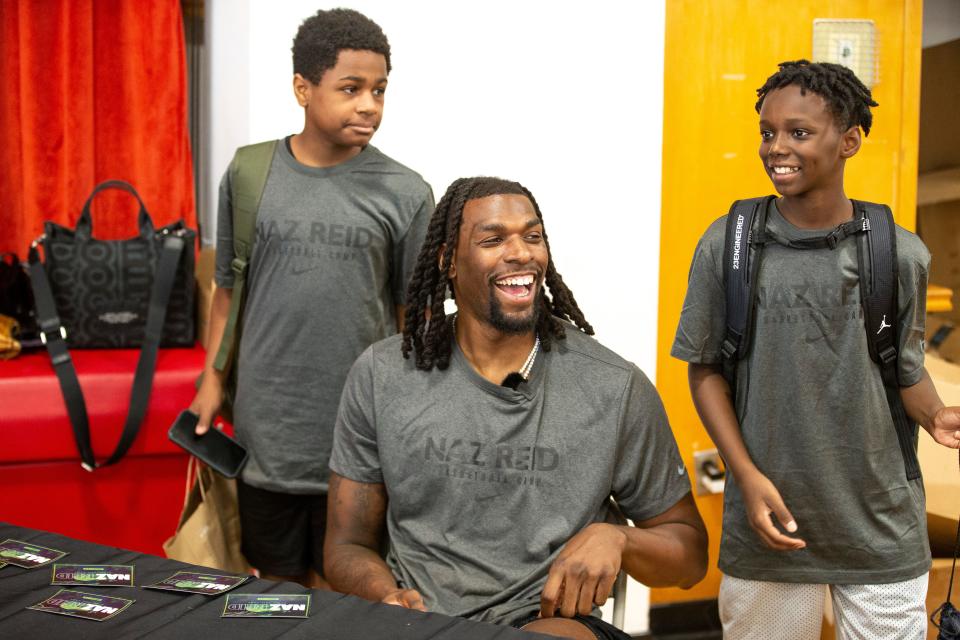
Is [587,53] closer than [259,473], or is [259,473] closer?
[259,473]

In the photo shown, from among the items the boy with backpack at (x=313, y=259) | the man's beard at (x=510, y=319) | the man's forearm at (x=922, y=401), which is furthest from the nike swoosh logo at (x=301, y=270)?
the man's forearm at (x=922, y=401)

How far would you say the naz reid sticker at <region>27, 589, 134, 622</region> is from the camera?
1.57m

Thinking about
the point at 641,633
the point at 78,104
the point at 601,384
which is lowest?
the point at 641,633

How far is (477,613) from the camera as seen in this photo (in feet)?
6.49

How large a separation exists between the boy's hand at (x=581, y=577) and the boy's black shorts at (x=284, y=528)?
1.04m

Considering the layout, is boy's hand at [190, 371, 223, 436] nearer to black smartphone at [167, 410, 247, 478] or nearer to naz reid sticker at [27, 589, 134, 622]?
black smartphone at [167, 410, 247, 478]

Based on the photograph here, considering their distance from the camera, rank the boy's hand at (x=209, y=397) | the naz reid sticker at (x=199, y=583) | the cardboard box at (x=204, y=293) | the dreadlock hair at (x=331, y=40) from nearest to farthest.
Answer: the naz reid sticker at (x=199, y=583)
the dreadlock hair at (x=331, y=40)
the boy's hand at (x=209, y=397)
the cardboard box at (x=204, y=293)

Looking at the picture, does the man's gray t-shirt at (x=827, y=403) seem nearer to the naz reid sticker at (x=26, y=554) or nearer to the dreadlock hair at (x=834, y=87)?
the dreadlock hair at (x=834, y=87)

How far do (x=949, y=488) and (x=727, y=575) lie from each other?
1141mm

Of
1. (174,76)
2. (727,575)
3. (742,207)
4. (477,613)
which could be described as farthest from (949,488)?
(174,76)

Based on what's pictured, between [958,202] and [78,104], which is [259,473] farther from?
[958,202]

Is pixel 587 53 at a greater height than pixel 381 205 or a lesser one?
greater

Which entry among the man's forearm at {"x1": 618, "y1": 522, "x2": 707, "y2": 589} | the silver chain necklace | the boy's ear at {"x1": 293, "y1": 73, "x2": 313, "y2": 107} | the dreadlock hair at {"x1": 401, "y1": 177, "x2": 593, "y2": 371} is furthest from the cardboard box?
the man's forearm at {"x1": 618, "y1": 522, "x2": 707, "y2": 589}

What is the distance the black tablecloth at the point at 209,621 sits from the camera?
1515 mm
